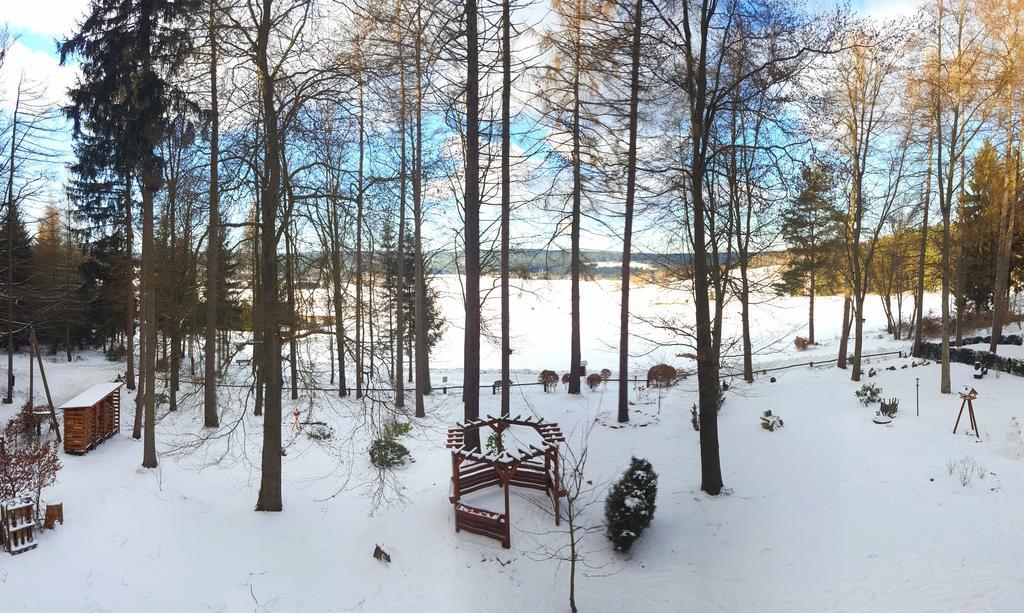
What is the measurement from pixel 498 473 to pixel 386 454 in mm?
4132

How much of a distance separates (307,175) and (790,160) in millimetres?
8819

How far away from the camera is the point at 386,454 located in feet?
37.9

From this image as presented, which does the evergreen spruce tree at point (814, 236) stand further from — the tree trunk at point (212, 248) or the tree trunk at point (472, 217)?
the tree trunk at point (212, 248)

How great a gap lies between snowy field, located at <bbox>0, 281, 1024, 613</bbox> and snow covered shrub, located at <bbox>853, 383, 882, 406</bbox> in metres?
1.33

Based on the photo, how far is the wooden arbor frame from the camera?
8.45 meters

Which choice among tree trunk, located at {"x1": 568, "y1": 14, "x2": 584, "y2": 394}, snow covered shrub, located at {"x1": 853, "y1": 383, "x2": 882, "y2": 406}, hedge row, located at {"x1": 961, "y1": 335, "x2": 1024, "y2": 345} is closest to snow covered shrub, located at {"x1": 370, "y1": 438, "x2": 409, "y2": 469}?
tree trunk, located at {"x1": 568, "y1": 14, "x2": 584, "y2": 394}

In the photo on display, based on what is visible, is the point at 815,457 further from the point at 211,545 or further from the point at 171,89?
the point at 171,89

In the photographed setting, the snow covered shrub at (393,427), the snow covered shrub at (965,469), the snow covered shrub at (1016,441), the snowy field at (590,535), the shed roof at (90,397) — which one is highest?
the snow covered shrub at (393,427)

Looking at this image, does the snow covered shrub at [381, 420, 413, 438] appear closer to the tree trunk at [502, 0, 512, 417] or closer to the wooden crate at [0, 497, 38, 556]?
the tree trunk at [502, 0, 512, 417]

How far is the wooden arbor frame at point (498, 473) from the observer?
8445mm

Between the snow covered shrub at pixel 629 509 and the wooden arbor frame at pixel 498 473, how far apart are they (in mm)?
1009

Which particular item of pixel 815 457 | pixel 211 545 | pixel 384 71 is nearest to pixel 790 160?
pixel 815 457

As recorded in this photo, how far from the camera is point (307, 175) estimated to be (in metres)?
9.18

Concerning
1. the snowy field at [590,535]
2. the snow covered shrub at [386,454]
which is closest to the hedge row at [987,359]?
the snowy field at [590,535]
